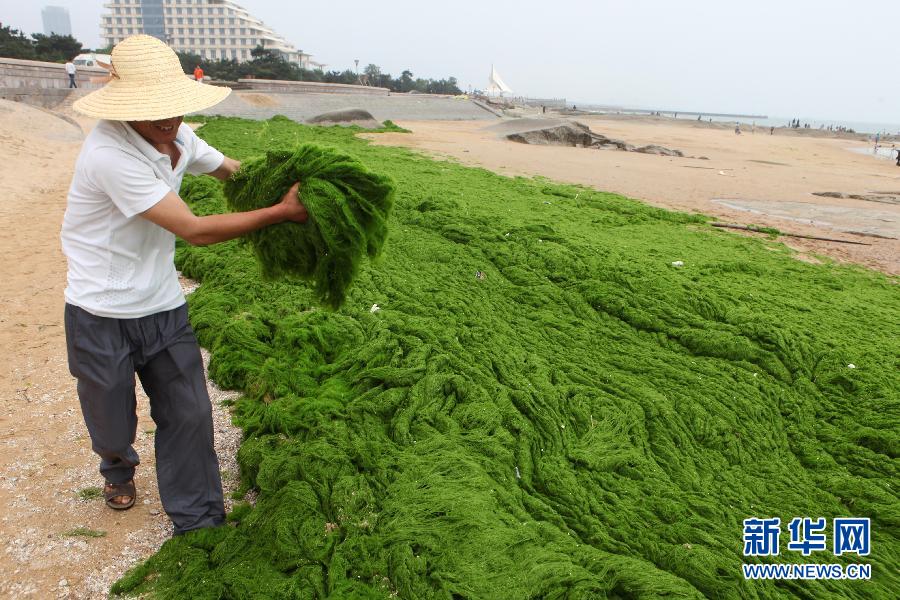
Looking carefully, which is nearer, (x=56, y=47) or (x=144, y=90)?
(x=144, y=90)

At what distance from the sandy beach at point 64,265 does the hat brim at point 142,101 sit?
1462 millimetres

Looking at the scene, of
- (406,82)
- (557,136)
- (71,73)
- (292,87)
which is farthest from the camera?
(406,82)

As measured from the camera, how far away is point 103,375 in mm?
1943

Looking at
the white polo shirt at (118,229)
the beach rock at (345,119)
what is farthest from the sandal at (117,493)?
the beach rock at (345,119)

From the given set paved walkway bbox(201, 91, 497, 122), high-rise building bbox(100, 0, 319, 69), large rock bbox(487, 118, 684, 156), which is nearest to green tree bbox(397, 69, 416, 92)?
high-rise building bbox(100, 0, 319, 69)

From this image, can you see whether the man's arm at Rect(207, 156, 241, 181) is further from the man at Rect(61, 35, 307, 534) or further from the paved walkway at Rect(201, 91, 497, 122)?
the paved walkway at Rect(201, 91, 497, 122)

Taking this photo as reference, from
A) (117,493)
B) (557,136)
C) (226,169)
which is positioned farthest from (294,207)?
(557,136)

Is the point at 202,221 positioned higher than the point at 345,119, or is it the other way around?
the point at 345,119

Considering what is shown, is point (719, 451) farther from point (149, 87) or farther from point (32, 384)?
point (32, 384)

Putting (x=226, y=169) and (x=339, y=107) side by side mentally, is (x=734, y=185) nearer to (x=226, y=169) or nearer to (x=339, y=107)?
(x=226, y=169)

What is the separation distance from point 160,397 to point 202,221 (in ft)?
2.23

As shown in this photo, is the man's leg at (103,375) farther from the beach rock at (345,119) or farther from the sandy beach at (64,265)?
the beach rock at (345,119)

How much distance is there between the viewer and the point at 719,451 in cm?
272

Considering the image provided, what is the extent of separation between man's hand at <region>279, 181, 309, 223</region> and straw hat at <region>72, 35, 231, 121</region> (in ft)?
1.26
